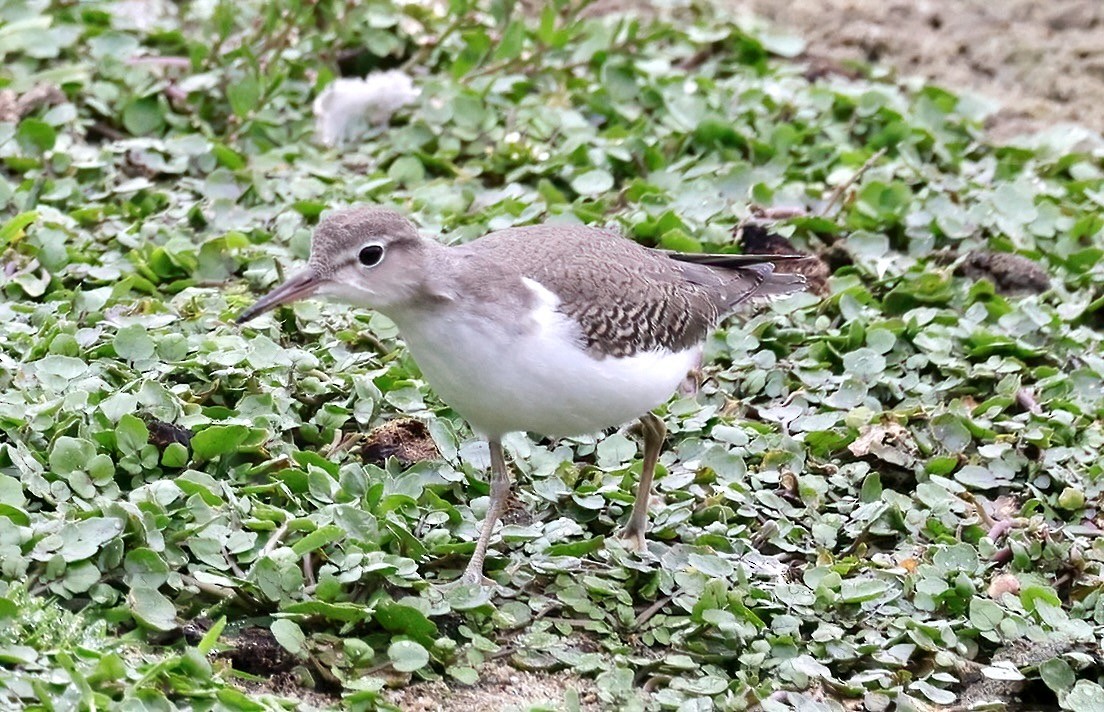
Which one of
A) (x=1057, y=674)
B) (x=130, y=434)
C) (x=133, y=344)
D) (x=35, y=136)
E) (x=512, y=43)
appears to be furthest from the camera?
(x=512, y=43)

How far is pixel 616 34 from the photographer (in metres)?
→ 8.34

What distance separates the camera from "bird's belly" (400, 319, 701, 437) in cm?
450

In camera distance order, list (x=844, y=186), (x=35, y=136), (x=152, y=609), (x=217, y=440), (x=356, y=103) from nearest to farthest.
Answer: (x=152, y=609)
(x=217, y=440)
(x=35, y=136)
(x=844, y=186)
(x=356, y=103)

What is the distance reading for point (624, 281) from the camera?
5059mm

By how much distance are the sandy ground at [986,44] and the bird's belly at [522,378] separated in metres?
4.53

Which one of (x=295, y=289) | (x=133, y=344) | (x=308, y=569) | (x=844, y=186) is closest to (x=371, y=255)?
(x=295, y=289)

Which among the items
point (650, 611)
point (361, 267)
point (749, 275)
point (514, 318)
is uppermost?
point (361, 267)

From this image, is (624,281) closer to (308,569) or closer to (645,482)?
(645,482)

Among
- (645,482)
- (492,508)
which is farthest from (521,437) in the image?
(492,508)

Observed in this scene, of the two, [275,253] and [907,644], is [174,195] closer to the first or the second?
[275,253]

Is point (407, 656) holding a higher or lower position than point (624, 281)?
lower

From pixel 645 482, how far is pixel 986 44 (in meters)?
→ 5.14

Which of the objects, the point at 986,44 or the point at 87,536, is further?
the point at 986,44

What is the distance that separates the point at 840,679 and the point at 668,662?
1.86 ft
